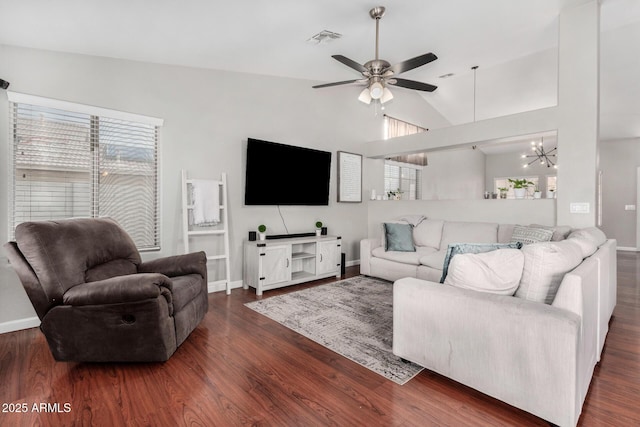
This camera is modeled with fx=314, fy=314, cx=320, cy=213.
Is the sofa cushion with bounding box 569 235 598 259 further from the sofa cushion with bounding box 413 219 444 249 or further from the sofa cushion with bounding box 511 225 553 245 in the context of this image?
the sofa cushion with bounding box 413 219 444 249

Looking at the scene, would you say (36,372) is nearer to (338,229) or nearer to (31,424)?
(31,424)

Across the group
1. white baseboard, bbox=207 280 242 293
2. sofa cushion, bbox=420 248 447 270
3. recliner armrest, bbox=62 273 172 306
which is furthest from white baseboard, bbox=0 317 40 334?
sofa cushion, bbox=420 248 447 270

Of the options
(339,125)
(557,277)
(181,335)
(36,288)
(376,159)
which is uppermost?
(339,125)

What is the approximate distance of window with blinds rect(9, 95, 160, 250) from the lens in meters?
2.78

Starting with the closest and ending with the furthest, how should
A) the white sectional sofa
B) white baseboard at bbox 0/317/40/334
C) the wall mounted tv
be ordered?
1. the white sectional sofa
2. white baseboard at bbox 0/317/40/334
3. the wall mounted tv

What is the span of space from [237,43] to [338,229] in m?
3.20

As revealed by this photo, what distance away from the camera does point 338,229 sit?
5438 mm

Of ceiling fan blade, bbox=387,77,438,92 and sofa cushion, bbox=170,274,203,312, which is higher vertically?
ceiling fan blade, bbox=387,77,438,92

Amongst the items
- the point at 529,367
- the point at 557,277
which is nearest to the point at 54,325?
the point at 529,367

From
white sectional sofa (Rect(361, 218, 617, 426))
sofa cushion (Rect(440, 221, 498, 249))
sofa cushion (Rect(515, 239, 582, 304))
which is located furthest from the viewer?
sofa cushion (Rect(440, 221, 498, 249))

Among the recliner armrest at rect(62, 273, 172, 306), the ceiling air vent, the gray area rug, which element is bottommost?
the gray area rug

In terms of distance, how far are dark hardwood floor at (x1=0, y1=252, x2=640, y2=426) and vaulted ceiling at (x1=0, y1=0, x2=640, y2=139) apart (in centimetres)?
254

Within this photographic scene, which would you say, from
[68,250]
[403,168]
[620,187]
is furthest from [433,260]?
[620,187]

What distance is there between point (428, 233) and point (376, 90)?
8.18 ft
